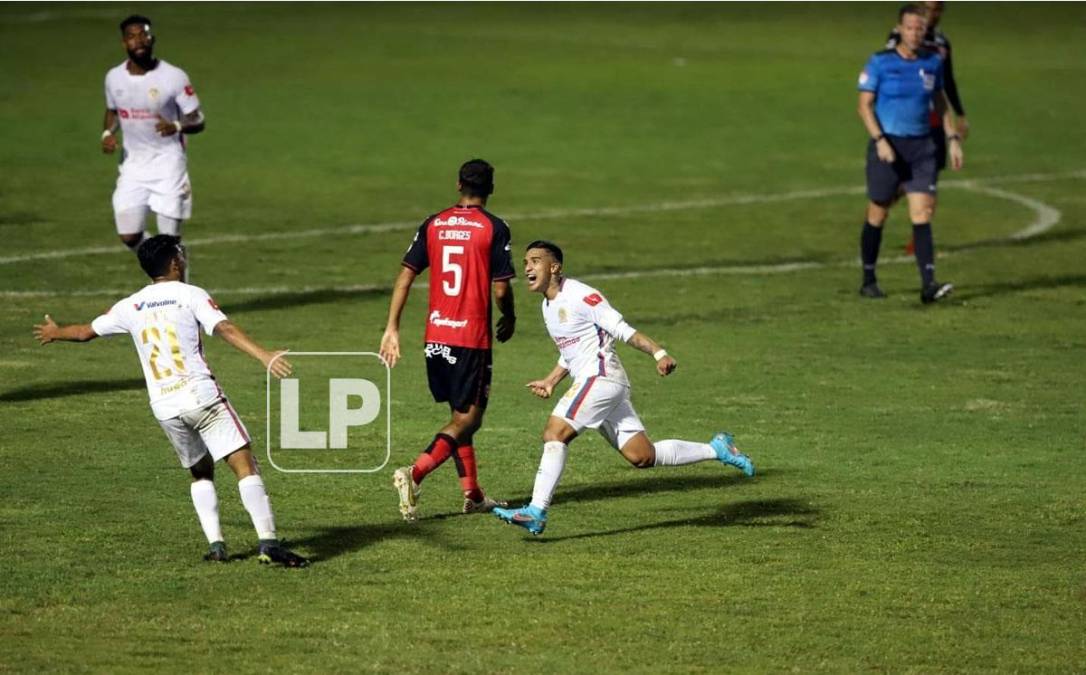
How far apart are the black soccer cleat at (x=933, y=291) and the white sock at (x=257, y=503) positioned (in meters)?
9.99

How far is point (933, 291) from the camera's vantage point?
1820cm

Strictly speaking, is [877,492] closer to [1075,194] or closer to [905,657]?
[905,657]

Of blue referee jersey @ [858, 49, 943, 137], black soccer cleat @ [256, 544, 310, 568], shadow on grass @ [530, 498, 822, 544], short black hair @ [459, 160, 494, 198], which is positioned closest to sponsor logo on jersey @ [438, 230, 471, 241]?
short black hair @ [459, 160, 494, 198]

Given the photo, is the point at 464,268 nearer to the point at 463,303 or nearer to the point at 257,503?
the point at 463,303

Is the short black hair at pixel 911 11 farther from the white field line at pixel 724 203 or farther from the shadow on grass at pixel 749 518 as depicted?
the shadow on grass at pixel 749 518

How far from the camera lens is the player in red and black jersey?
10.6 meters

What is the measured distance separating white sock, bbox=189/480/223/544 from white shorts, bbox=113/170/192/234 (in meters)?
7.66

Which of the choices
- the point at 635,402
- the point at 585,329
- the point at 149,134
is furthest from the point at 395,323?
the point at 149,134

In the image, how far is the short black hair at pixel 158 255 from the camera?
379 inches

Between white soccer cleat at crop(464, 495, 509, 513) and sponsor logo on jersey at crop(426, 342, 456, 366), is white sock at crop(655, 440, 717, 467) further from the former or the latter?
sponsor logo on jersey at crop(426, 342, 456, 366)

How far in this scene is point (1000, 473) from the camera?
471 inches

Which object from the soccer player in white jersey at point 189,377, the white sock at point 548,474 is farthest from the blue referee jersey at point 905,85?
the soccer player in white jersey at point 189,377

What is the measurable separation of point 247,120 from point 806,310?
17.2 metres

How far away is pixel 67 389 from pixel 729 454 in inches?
211
